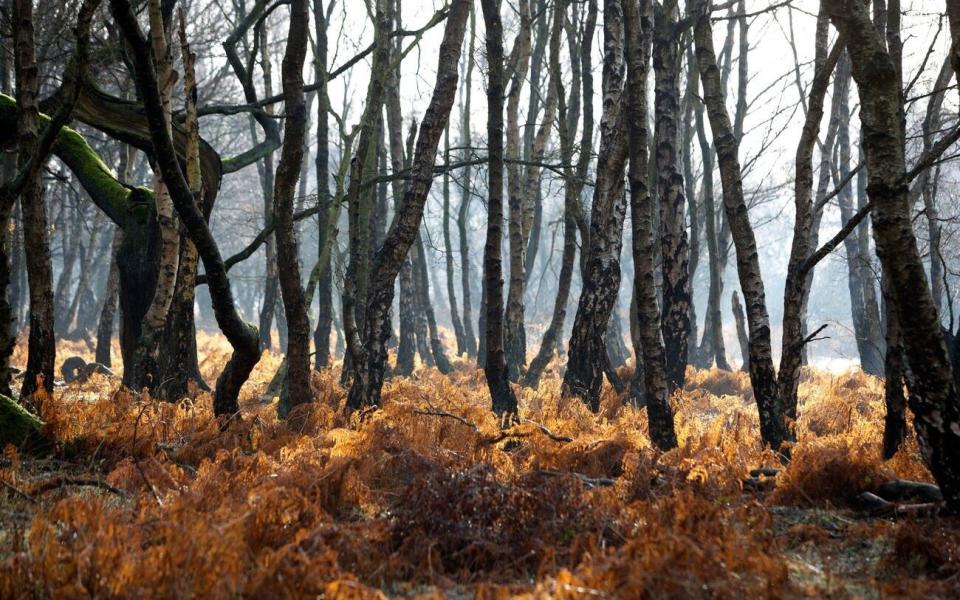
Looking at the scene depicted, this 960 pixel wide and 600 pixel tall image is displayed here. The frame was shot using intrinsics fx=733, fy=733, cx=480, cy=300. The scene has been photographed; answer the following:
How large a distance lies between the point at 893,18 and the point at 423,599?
5669mm

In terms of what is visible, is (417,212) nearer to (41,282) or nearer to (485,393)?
(41,282)

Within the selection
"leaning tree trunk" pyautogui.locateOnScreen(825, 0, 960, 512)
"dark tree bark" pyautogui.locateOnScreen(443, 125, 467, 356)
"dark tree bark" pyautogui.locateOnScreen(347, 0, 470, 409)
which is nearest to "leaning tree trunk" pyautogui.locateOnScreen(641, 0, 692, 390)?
"dark tree bark" pyautogui.locateOnScreen(347, 0, 470, 409)

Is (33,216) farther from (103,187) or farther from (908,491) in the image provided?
(908,491)

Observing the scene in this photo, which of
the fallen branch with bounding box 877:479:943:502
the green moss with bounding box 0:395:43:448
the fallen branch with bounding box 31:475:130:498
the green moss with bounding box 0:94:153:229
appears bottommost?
the fallen branch with bounding box 877:479:943:502

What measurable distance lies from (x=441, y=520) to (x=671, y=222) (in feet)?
22.7

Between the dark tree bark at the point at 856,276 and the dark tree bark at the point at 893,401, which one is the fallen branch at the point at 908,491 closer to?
the dark tree bark at the point at 893,401

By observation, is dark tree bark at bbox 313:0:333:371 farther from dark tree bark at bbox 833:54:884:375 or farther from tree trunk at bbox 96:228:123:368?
dark tree bark at bbox 833:54:884:375

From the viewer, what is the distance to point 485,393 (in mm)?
11656

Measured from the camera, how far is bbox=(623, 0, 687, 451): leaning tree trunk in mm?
5570

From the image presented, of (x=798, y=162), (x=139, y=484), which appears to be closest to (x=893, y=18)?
(x=798, y=162)

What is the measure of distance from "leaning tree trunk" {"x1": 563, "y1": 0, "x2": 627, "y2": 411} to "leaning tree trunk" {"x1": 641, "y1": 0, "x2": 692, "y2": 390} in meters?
0.55

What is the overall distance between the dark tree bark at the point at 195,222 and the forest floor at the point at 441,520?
0.64 meters

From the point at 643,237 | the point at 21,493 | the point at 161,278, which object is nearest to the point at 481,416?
the point at 643,237

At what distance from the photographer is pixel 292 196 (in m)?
6.24
